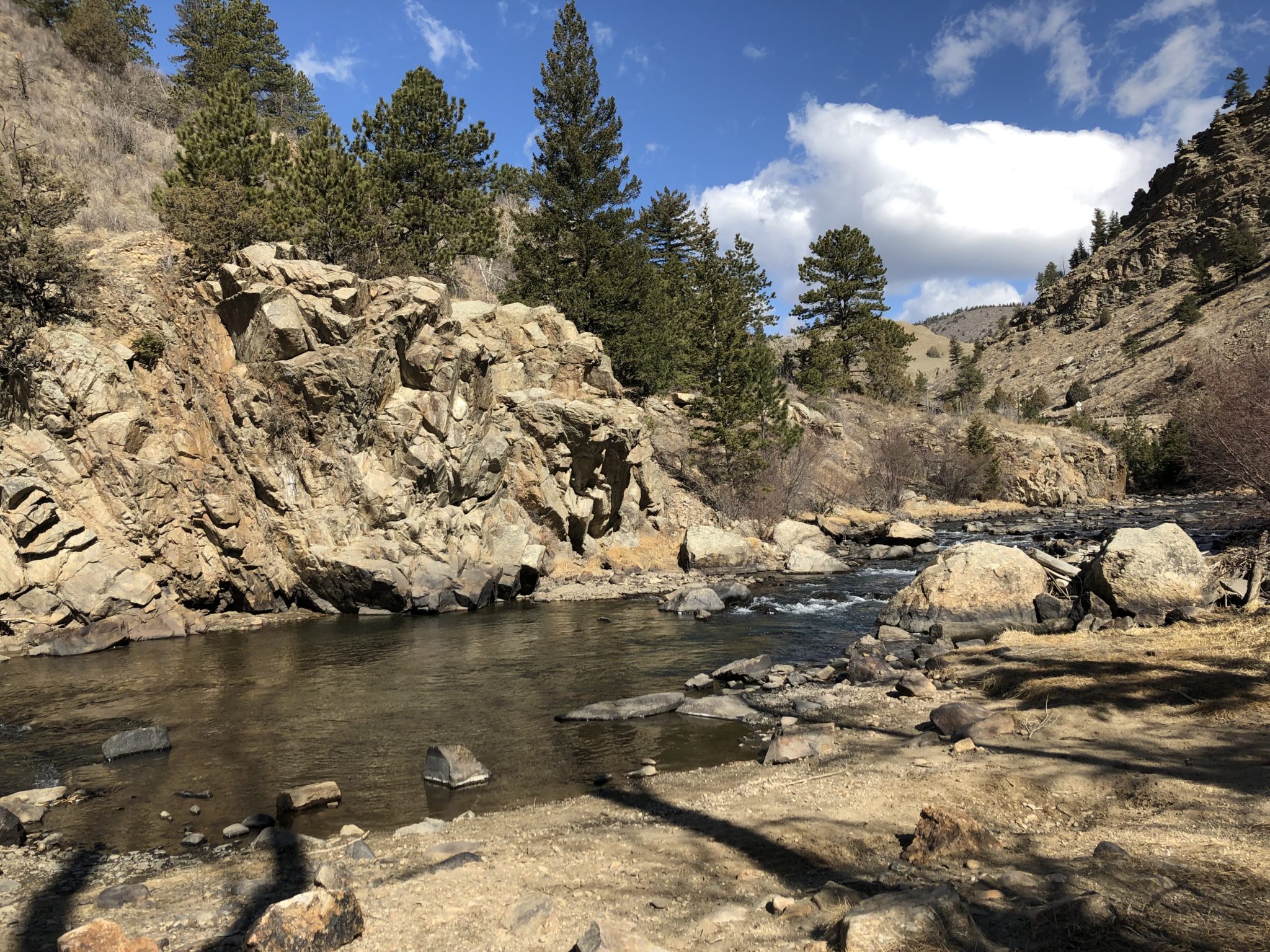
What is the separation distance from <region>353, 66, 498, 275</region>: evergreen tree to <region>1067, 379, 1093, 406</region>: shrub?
57.6 meters

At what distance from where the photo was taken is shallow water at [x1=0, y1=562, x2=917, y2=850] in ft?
27.5

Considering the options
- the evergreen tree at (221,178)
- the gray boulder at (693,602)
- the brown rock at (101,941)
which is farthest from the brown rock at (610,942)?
the evergreen tree at (221,178)

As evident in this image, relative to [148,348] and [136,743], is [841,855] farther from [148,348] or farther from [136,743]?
[148,348]

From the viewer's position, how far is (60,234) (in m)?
25.6

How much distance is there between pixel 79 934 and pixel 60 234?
2925 centimetres

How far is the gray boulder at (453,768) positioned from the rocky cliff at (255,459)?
13.3 metres

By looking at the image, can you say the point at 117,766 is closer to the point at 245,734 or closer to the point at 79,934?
the point at 245,734

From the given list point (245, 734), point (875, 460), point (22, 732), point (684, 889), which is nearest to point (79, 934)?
point (684, 889)

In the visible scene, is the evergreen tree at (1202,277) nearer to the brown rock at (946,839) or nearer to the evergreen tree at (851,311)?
the evergreen tree at (851,311)

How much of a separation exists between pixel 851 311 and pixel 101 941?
2206 inches

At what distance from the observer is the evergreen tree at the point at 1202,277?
211ft

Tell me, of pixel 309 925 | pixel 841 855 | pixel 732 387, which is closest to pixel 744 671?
pixel 841 855

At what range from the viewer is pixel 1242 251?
202 ft

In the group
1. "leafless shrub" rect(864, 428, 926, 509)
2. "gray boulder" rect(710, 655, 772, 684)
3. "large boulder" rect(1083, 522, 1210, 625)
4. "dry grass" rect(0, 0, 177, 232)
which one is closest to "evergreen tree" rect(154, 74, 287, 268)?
"dry grass" rect(0, 0, 177, 232)
